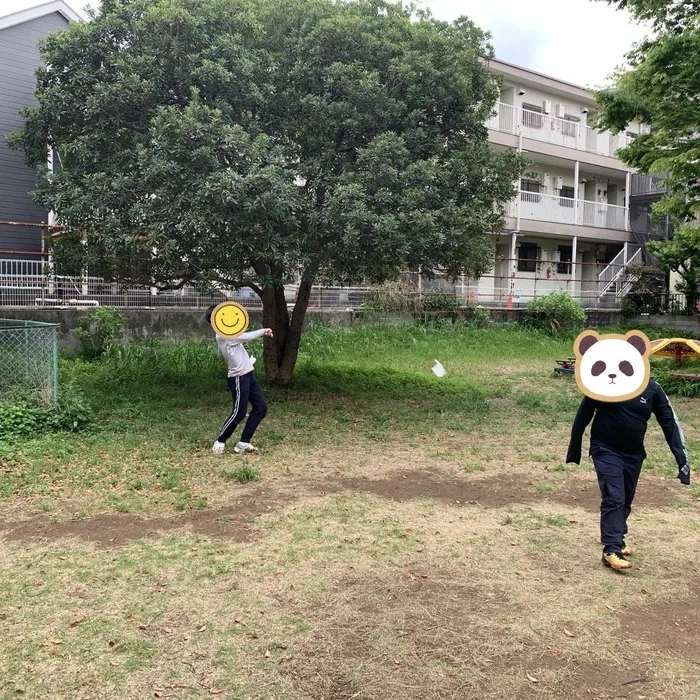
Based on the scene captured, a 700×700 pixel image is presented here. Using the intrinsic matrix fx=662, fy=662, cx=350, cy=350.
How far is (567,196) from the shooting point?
27094 millimetres

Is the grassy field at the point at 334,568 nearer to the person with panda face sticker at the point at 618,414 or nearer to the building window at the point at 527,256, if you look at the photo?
the person with panda face sticker at the point at 618,414

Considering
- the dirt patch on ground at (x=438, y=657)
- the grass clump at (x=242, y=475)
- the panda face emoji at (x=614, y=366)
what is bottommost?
the dirt patch on ground at (x=438, y=657)

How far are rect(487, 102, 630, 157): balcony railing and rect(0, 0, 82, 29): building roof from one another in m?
13.0

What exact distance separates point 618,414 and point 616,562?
0.92 m

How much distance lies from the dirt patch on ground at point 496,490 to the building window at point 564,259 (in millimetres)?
21331

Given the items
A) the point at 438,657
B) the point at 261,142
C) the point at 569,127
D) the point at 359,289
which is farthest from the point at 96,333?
the point at 569,127

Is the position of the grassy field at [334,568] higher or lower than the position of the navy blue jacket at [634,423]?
lower

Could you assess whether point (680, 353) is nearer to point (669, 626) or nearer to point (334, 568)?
point (669, 626)

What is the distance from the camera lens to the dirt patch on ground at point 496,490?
222 inches

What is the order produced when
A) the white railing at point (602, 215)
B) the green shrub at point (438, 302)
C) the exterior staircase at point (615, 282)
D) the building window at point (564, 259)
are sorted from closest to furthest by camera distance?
the green shrub at point (438, 302) → the exterior staircase at point (615, 282) → the white railing at point (602, 215) → the building window at point (564, 259)

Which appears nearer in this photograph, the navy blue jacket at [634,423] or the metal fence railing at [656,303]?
the navy blue jacket at [634,423]

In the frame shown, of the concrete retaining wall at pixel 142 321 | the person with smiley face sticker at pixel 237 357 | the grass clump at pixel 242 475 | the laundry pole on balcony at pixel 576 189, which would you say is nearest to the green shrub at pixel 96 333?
the concrete retaining wall at pixel 142 321

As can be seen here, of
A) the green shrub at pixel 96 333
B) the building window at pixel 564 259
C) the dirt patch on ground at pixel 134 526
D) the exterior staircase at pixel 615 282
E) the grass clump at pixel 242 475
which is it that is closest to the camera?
the dirt patch on ground at pixel 134 526

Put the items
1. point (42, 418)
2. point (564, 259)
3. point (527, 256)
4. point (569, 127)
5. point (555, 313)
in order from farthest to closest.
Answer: point (564, 259)
point (527, 256)
point (569, 127)
point (555, 313)
point (42, 418)
